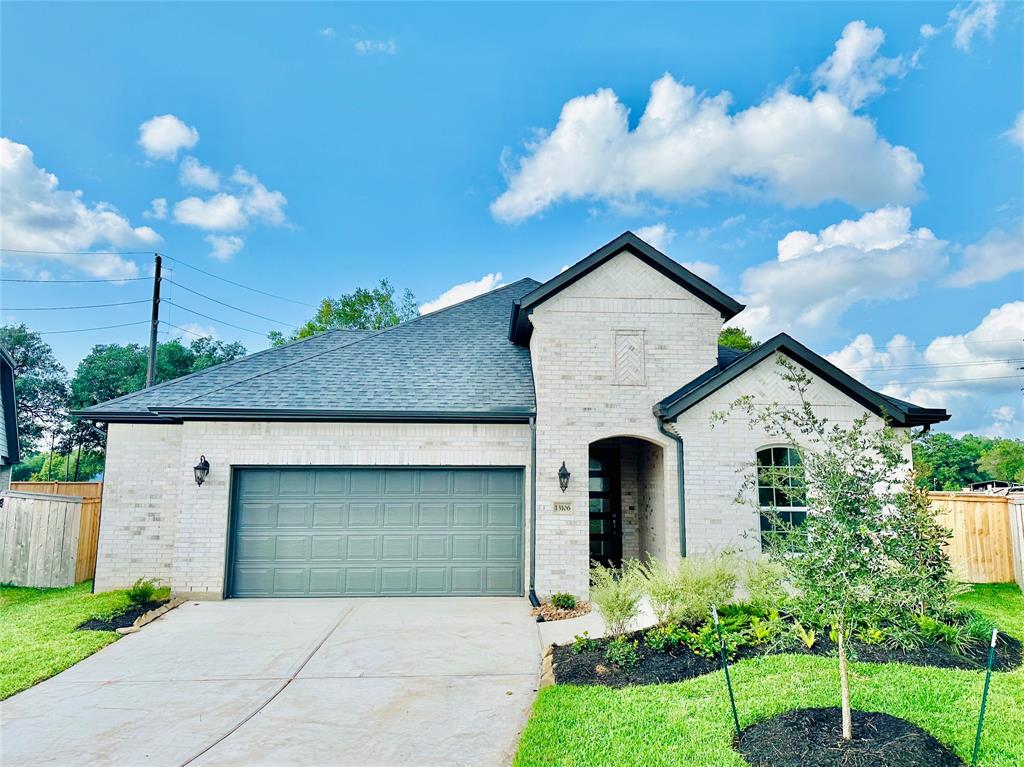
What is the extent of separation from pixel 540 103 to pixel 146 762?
1713 centimetres

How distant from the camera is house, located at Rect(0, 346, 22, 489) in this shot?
19.0 m

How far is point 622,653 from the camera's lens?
21.5 feet

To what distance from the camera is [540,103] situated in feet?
55.8

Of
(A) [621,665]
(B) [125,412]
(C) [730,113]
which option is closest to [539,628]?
(A) [621,665]

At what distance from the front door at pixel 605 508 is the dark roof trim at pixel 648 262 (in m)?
3.68

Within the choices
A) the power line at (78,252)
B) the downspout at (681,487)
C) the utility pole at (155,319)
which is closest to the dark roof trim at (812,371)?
the downspout at (681,487)

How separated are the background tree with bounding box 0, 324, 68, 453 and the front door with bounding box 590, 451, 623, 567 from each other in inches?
1579

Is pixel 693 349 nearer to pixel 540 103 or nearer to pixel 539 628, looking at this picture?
pixel 539 628

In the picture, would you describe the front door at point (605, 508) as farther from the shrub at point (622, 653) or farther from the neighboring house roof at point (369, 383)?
the shrub at point (622, 653)

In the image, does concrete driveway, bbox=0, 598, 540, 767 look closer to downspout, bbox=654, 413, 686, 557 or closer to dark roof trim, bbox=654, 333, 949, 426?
downspout, bbox=654, 413, 686, 557

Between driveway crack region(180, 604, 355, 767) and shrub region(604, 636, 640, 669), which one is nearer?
driveway crack region(180, 604, 355, 767)

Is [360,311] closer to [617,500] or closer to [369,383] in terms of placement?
[369,383]

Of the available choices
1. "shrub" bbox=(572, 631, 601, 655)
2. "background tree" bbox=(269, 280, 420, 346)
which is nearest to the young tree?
"shrub" bbox=(572, 631, 601, 655)

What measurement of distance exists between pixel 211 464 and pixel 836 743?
10.2 meters
